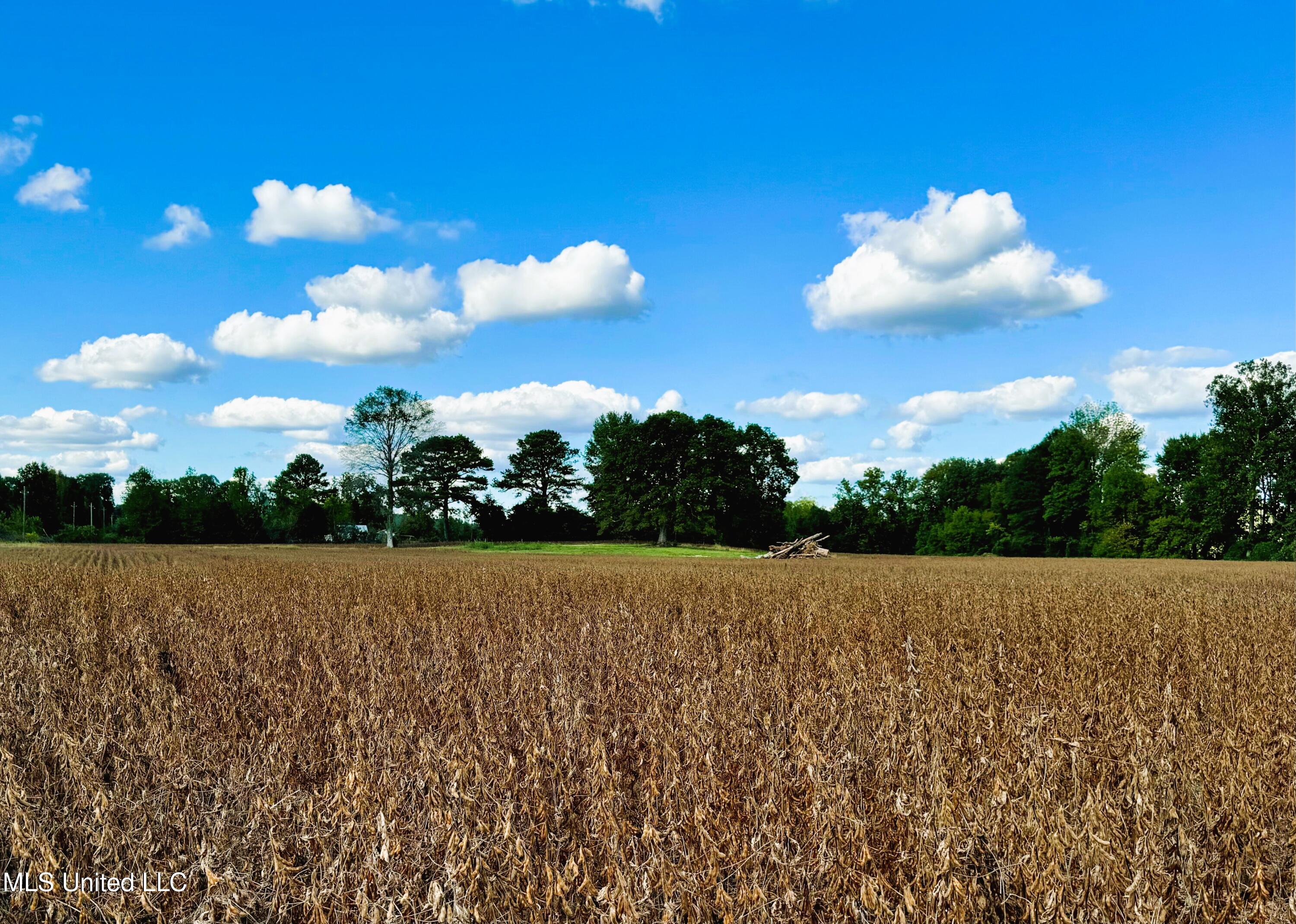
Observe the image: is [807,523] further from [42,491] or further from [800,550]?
[42,491]

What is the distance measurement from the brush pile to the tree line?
19250 millimetres

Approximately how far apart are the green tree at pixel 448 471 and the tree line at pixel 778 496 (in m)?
0.14

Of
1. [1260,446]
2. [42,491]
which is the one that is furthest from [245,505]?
[1260,446]

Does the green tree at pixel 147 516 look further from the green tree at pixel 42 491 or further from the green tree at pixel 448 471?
the green tree at pixel 42 491

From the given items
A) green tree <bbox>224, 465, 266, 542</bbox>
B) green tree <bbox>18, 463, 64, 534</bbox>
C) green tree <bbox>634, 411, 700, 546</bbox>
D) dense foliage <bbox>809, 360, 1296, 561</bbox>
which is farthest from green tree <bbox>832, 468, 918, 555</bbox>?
green tree <bbox>18, 463, 64, 534</bbox>

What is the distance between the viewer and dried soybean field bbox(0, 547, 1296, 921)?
235cm

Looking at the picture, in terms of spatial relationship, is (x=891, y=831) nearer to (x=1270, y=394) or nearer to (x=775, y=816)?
(x=775, y=816)

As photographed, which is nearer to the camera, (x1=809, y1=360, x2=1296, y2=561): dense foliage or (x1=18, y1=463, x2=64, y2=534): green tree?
(x1=809, y1=360, x2=1296, y2=561): dense foliage

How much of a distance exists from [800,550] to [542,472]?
3389cm

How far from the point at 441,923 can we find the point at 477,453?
63229 millimetres

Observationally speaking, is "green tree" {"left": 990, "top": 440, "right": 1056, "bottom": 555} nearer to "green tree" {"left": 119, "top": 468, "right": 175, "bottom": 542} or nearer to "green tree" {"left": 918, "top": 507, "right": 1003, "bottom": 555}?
"green tree" {"left": 918, "top": 507, "right": 1003, "bottom": 555}

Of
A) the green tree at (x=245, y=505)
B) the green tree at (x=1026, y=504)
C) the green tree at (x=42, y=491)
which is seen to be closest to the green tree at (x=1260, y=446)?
the green tree at (x=1026, y=504)

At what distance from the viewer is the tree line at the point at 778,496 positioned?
44.2 metres

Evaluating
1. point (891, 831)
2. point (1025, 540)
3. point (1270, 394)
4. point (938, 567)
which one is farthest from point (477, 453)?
point (891, 831)
